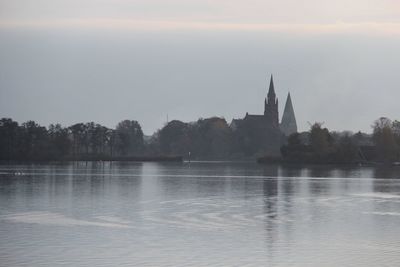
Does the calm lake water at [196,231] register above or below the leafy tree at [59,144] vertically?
below

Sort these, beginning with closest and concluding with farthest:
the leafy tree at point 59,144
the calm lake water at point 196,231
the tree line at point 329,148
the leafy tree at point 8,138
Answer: the calm lake water at point 196,231 → the tree line at point 329,148 → the leafy tree at point 8,138 → the leafy tree at point 59,144

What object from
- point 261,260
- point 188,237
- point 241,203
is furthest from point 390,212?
point 261,260

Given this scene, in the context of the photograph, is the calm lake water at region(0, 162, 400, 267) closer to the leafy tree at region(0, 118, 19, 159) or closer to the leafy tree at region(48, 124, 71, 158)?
the leafy tree at region(0, 118, 19, 159)

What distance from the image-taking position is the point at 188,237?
22.5 m

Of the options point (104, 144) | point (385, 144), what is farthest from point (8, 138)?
point (385, 144)

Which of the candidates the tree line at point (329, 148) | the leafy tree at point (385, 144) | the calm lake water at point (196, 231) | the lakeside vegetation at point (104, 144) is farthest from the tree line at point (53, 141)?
the calm lake water at point (196, 231)

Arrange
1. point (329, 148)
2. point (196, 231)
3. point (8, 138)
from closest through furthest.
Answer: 1. point (196, 231)
2. point (329, 148)
3. point (8, 138)

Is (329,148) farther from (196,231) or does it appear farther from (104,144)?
(196,231)

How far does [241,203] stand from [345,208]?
16.3ft

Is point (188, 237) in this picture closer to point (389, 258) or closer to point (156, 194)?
point (389, 258)

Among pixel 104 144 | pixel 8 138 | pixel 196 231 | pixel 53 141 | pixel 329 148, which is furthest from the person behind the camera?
pixel 104 144

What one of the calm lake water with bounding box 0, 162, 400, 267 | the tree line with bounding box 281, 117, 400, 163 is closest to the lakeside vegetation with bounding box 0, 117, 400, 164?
the tree line with bounding box 281, 117, 400, 163

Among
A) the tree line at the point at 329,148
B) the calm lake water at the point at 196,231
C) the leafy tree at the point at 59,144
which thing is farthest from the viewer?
the leafy tree at the point at 59,144

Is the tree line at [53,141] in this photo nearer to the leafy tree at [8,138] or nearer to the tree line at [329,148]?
the leafy tree at [8,138]
